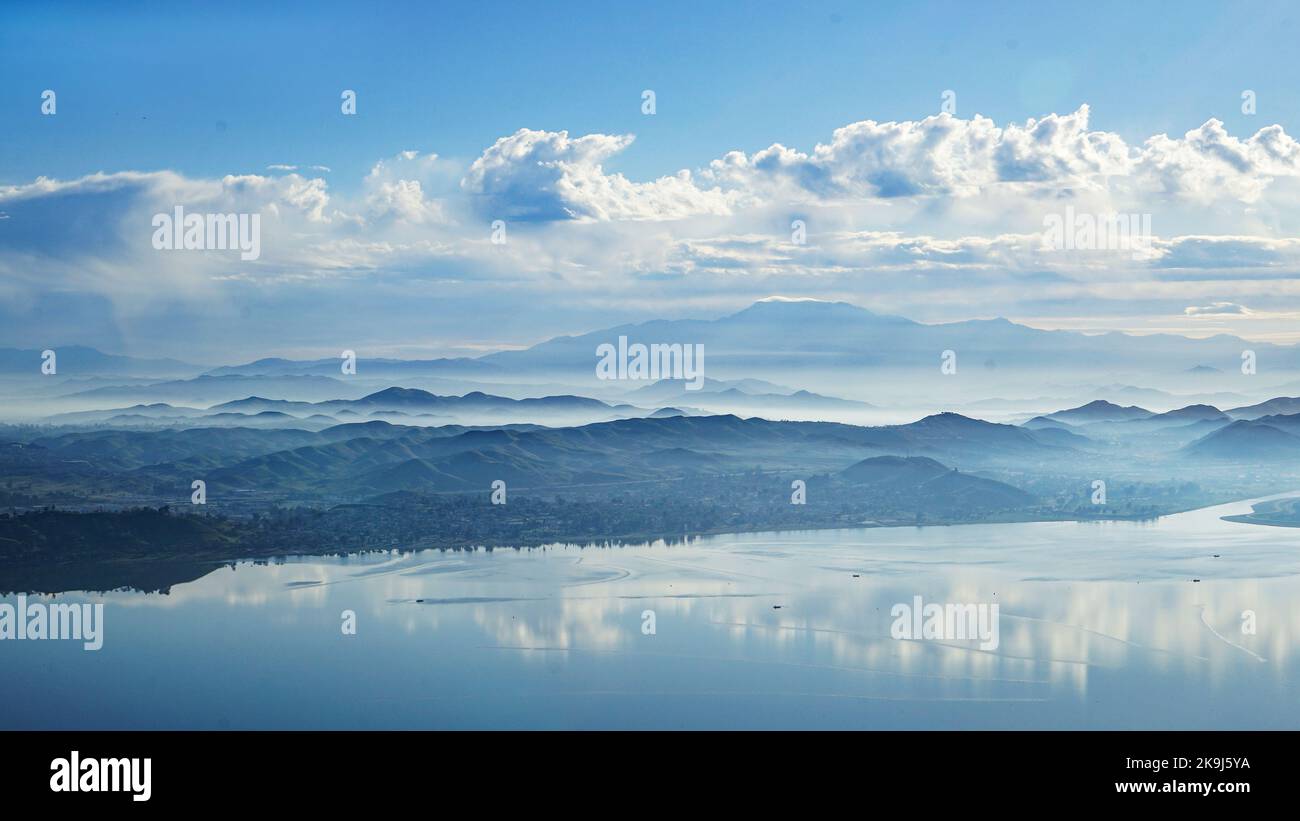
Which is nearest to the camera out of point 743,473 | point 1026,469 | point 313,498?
point 313,498

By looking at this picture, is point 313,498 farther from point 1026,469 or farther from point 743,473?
point 1026,469

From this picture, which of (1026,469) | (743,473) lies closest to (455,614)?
(743,473)

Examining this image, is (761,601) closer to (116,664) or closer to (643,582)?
(643,582)

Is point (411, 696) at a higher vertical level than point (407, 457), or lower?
lower

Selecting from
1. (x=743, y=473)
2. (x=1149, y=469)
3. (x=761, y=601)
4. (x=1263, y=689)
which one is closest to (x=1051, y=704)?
(x=1263, y=689)

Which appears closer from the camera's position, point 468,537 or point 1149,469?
point 468,537

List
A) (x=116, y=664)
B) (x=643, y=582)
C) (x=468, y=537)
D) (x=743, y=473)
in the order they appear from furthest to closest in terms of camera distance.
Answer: (x=743, y=473), (x=468, y=537), (x=643, y=582), (x=116, y=664)
